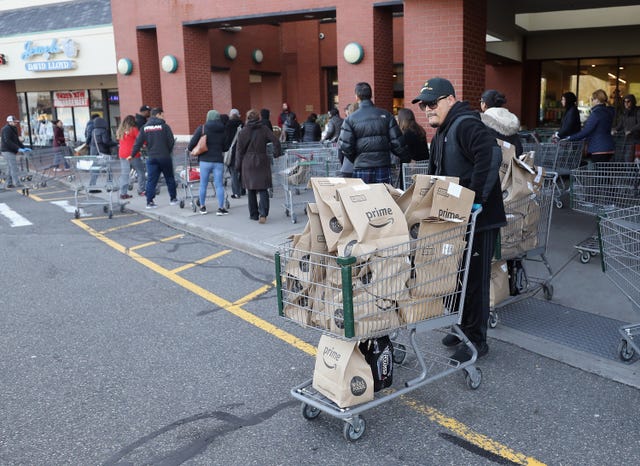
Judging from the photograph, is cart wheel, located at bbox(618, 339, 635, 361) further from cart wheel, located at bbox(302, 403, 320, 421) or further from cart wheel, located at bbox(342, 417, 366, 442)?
cart wheel, located at bbox(302, 403, 320, 421)

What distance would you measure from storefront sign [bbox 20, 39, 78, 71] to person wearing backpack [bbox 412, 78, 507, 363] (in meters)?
22.6

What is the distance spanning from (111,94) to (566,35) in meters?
19.2

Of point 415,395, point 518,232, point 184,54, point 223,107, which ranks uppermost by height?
point 184,54

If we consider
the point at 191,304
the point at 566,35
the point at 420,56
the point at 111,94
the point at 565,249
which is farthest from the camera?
the point at 111,94

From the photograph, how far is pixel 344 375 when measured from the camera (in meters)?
3.66

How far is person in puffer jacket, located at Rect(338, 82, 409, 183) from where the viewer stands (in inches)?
309

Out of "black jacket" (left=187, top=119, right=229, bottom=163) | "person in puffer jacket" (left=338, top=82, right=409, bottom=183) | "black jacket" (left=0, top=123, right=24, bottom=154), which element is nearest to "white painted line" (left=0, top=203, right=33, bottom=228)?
"black jacket" (left=0, top=123, right=24, bottom=154)

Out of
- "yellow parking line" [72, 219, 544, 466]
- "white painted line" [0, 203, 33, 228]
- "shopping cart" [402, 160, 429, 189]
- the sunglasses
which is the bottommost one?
"yellow parking line" [72, 219, 544, 466]

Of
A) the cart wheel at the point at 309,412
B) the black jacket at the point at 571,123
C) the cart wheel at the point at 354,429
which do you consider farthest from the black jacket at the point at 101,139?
the cart wheel at the point at 354,429

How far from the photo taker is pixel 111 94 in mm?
27719

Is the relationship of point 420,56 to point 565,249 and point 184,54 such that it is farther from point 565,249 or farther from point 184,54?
point 184,54

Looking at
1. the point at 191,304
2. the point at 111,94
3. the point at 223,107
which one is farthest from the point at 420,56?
the point at 111,94

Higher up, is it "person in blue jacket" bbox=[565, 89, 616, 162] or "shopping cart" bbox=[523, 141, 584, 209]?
"person in blue jacket" bbox=[565, 89, 616, 162]

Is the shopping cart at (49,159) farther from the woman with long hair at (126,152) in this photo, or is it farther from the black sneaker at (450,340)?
the black sneaker at (450,340)
